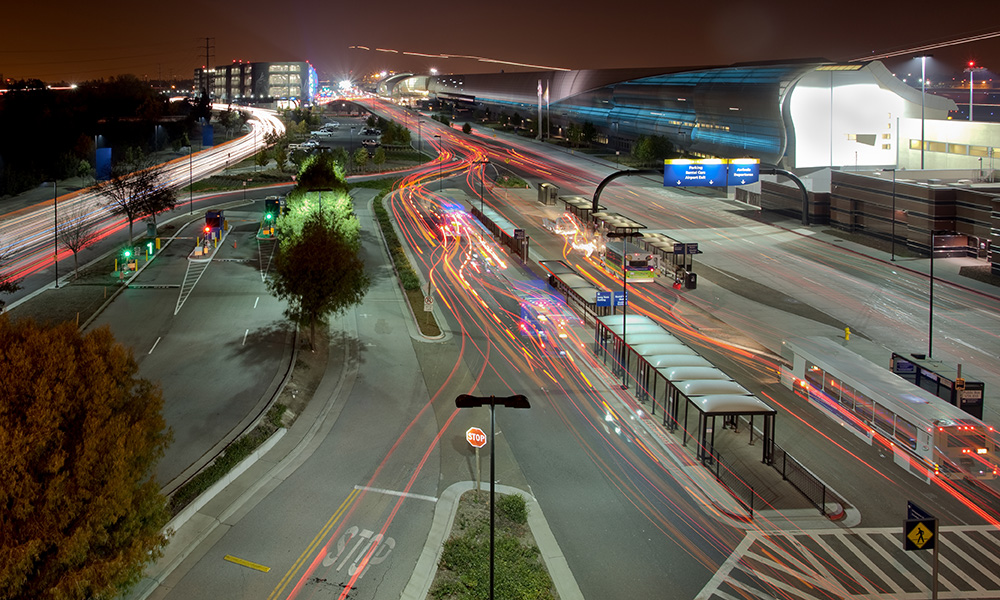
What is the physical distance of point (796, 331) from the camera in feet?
128

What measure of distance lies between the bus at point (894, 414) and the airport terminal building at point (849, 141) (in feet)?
89.3

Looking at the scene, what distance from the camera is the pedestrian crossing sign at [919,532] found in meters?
15.2

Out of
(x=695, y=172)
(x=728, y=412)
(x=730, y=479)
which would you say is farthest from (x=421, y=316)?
(x=695, y=172)

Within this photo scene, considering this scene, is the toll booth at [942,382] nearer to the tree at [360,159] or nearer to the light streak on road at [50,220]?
the light streak on road at [50,220]

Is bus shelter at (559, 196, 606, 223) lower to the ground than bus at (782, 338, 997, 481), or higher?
higher

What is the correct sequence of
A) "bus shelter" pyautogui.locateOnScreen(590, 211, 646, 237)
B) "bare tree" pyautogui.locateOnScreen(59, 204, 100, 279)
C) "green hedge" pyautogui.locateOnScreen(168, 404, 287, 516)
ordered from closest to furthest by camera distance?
"green hedge" pyautogui.locateOnScreen(168, 404, 287, 516), "bare tree" pyautogui.locateOnScreen(59, 204, 100, 279), "bus shelter" pyautogui.locateOnScreen(590, 211, 646, 237)

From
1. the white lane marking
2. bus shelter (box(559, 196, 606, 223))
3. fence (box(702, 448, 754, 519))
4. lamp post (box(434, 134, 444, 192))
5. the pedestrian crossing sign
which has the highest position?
lamp post (box(434, 134, 444, 192))

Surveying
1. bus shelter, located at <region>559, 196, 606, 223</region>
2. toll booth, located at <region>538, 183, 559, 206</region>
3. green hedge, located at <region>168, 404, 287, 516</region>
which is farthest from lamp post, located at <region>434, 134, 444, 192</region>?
green hedge, located at <region>168, 404, 287, 516</region>

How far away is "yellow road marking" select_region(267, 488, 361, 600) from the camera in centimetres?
1786

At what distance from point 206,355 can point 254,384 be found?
4.45 meters

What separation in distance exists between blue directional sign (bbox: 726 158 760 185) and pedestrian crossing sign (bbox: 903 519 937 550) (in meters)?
44.5

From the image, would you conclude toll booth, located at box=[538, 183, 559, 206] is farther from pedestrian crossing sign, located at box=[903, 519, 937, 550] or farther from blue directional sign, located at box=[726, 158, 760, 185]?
pedestrian crossing sign, located at box=[903, 519, 937, 550]

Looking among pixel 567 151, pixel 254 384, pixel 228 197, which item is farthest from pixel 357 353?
pixel 567 151

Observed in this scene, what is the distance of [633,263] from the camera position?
50.5m
